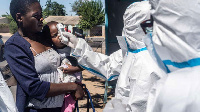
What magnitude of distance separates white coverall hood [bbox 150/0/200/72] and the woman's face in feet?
3.12

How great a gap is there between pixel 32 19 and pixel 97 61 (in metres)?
1.03

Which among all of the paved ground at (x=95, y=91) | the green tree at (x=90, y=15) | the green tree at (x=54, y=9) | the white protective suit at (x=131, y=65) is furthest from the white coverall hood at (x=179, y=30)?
the green tree at (x=54, y=9)

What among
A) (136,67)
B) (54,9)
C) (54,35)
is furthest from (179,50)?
(54,9)

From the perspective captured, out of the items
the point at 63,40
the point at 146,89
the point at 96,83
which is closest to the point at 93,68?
A: the point at 63,40

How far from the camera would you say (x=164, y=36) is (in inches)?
40.3

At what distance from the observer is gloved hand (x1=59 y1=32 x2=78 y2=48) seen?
2.01m

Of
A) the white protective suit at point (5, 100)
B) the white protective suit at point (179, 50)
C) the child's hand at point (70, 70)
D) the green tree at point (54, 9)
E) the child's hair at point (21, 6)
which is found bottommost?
the green tree at point (54, 9)

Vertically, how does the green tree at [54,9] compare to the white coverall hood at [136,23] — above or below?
Result: below

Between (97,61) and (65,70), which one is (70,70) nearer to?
(65,70)

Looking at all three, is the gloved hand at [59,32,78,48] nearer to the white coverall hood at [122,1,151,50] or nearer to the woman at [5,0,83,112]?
the woman at [5,0,83,112]

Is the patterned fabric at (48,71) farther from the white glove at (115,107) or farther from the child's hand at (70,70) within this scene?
the white glove at (115,107)

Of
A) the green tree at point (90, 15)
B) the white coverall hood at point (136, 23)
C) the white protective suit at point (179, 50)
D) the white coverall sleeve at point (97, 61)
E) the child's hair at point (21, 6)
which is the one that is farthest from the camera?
the green tree at point (90, 15)

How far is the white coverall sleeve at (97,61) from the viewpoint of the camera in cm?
237

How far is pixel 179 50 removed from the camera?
0.98 metres
